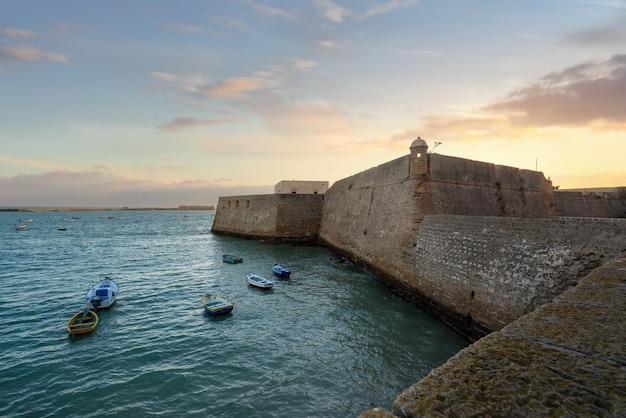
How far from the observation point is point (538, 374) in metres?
2.51

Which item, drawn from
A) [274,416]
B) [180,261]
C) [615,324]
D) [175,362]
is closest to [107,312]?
[175,362]

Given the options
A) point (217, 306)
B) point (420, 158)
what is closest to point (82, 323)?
point (217, 306)

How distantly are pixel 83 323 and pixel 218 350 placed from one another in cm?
613

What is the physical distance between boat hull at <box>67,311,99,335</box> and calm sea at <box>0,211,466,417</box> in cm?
32

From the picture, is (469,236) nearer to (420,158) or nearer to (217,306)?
(420,158)

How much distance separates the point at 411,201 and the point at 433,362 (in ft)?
30.1

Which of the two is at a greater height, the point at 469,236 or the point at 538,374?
the point at 469,236

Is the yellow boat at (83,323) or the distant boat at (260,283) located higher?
the distant boat at (260,283)

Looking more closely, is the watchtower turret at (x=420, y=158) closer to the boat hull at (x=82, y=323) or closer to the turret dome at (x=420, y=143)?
the turret dome at (x=420, y=143)

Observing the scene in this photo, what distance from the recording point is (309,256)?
27.8 m

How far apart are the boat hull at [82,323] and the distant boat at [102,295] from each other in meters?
1.17

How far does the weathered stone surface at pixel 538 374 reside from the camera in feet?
6.96

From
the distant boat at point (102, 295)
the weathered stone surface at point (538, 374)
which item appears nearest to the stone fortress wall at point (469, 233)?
the weathered stone surface at point (538, 374)

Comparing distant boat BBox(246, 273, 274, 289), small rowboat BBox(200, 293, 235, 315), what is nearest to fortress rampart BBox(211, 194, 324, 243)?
distant boat BBox(246, 273, 274, 289)
